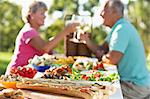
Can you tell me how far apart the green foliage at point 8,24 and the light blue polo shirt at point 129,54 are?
561 inches

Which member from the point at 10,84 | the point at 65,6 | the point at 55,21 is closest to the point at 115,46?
the point at 10,84

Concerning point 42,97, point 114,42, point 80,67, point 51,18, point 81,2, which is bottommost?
point 42,97

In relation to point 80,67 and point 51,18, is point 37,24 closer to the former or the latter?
point 80,67

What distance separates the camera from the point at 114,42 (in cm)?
324

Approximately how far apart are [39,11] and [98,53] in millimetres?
723

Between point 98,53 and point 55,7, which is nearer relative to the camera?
point 98,53

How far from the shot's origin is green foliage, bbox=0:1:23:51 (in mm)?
17641

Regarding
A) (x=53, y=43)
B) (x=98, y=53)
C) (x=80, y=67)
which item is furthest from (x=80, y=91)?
(x=98, y=53)

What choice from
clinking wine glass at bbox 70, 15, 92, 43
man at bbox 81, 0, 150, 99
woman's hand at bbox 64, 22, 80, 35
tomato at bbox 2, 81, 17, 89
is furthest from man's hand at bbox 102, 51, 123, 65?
tomato at bbox 2, 81, 17, 89

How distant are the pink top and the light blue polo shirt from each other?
1.81 feet

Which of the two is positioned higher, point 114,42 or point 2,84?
point 114,42

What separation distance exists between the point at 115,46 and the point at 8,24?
15.0 meters

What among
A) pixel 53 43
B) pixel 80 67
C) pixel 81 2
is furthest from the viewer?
pixel 81 2

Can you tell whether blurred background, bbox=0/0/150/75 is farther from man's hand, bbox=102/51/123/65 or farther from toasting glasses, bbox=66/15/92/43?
man's hand, bbox=102/51/123/65
